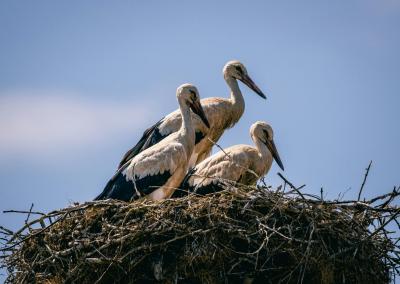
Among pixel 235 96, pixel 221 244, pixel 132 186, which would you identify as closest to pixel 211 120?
pixel 235 96

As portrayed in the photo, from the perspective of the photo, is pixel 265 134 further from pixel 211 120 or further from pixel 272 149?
pixel 211 120

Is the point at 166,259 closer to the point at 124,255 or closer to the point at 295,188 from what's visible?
the point at 124,255

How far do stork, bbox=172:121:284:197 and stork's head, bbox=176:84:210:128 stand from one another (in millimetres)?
536

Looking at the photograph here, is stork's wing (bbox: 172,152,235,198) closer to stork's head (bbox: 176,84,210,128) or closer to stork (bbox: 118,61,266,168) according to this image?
stork's head (bbox: 176,84,210,128)

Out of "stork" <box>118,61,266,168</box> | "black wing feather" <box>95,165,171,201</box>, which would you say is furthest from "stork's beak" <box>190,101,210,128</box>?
"black wing feather" <box>95,165,171,201</box>

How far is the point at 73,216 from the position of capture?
9.43m

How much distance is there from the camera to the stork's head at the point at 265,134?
11266 mm

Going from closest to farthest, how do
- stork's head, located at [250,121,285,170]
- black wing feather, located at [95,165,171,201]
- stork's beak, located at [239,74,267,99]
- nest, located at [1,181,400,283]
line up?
nest, located at [1,181,400,283]
black wing feather, located at [95,165,171,201]
stork's head, located at [250,121,285,170]
stork's beak, located at [239,74,267,99]

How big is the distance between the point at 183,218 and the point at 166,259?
36 cm

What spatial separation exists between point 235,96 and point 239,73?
0.26 m

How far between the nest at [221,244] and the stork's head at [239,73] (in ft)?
10.7

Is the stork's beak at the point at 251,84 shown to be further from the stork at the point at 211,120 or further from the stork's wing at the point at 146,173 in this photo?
the stork's wing at the point at 146,173

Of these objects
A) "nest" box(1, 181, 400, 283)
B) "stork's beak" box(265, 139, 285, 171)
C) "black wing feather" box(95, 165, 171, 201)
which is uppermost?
"stork's beak" box(265, 139, 285, 171)

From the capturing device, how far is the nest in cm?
881
